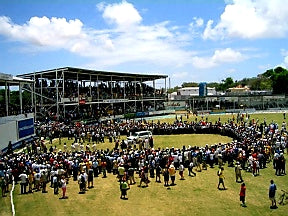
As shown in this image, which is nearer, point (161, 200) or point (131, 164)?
point (161, 200)

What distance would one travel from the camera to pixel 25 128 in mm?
→ 35406

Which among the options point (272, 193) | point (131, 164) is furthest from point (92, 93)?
point (272, 193)

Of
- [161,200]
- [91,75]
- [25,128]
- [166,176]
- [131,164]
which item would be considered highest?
[91,75]

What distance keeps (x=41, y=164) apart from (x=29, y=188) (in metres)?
1.70

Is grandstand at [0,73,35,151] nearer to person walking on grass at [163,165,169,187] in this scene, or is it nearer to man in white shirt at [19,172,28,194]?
man in white shirt at [19,172,28,194]

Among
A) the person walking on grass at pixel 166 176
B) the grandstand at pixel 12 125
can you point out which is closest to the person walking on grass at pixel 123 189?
the person walking on grass at pixel 166 176

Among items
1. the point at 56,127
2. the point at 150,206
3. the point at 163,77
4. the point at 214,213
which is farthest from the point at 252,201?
the point at 163,77

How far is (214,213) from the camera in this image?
48.4ft

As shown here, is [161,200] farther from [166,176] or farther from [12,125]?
[12,125]

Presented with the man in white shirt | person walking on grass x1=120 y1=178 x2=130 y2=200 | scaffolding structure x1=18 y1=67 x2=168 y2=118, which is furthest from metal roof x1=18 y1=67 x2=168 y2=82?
person walking on grass x1=120 y1=178 x2=130 y2=200

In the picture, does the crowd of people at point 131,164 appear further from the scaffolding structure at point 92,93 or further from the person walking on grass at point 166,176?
the scaffolding structure at point 92,93

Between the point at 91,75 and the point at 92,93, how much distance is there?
3.98 m

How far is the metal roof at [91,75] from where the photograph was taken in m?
47.7

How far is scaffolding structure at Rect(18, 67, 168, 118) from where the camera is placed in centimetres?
4760
